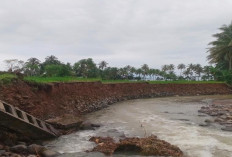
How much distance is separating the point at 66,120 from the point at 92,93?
9841 millimetres

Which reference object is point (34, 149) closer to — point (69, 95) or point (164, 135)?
point (164, 135)

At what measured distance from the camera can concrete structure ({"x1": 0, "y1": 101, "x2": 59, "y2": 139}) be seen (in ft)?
31.2

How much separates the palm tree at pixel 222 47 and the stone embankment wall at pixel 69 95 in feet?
47.4

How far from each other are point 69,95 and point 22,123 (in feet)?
28.9

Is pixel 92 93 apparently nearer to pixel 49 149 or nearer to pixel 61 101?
pixel 61 101

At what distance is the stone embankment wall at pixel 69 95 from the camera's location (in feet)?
42.8

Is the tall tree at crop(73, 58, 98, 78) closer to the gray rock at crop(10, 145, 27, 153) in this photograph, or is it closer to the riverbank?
the riverbank

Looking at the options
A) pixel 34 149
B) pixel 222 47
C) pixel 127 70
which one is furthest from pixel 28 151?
pixel 127 70

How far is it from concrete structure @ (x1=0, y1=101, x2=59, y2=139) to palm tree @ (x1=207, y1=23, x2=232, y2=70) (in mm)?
39741

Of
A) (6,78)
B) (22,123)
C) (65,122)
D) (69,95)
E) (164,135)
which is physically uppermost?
(6,78)

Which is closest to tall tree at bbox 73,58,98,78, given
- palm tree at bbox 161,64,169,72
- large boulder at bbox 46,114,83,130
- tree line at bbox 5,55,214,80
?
tree line at bbox 5,55,214,80

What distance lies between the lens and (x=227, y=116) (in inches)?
685

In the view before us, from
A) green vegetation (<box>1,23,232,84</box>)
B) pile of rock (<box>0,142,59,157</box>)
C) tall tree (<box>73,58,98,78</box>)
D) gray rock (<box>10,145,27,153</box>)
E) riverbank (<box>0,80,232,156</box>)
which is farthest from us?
tall tree (<box>73,58,98,78</box>)

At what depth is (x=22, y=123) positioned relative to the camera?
998 cm
